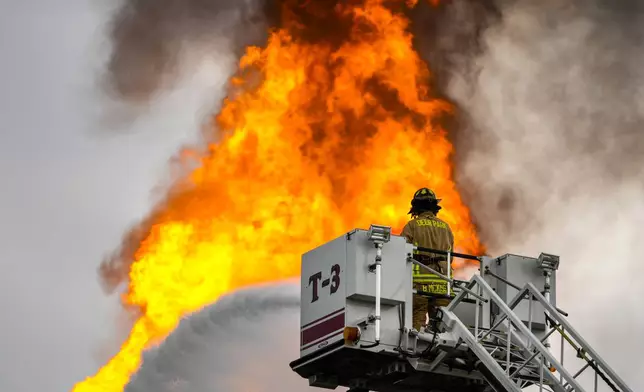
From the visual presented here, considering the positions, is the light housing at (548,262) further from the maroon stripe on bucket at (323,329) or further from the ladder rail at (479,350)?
the maroon stripe on bucket at (323,329)

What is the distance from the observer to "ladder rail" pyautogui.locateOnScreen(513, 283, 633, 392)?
3244 centimetres

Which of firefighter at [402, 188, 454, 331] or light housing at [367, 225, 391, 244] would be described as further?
firefighter at [402, 188, 454, 331]

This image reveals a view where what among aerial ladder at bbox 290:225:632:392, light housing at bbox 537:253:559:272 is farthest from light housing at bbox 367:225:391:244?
light housing at bbox 537:253:559:272

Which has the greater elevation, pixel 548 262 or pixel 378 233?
pixel 548 262

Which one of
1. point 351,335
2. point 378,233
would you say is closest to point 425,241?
point 378,233

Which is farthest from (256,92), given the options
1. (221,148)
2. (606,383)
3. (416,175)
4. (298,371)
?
(606,383)

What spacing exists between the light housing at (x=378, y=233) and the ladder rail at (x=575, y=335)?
8.17 feet

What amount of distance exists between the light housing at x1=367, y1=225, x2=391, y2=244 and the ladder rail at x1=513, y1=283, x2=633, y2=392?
2489 mm

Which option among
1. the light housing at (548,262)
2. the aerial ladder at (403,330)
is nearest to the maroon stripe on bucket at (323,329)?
the aerial ladder at (403,330)

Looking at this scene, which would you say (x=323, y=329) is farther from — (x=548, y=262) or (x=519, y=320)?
(x=548, y=262)

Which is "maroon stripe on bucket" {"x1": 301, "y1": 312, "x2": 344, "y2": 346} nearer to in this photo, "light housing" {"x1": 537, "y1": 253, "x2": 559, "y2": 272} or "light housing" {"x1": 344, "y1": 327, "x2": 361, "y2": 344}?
"light housing" {"x1": 344, "y1": 327, "x2": 361, "y2": 344}

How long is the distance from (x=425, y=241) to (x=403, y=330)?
2.37m

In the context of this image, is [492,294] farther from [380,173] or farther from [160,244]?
[160,244]

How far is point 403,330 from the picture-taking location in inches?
1336
